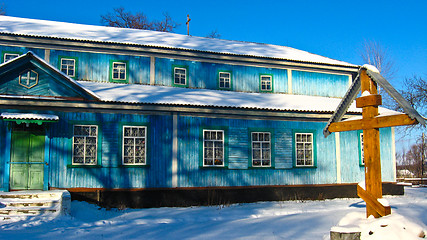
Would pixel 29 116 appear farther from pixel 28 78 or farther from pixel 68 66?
pixel 68 66

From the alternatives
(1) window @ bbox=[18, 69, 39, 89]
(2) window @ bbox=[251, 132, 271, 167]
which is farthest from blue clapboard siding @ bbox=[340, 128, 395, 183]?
(1) window @ bbox=[18, 69, 39, 89]

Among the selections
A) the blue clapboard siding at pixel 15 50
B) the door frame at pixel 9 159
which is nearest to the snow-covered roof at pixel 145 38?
the blue clapboard siding at pixel 15 50

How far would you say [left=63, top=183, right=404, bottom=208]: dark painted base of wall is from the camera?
44.2 ft

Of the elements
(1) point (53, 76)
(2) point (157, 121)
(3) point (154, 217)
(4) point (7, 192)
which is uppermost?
(1) point (53, 76)

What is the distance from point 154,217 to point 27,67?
658 cm

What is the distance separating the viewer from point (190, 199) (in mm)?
14430

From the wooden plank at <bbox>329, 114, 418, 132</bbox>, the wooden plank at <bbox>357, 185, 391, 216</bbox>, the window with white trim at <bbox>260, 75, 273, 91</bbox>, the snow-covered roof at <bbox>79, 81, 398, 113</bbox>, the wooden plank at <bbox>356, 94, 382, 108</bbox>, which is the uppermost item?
the window with white trim at <bbox>260, 75, 273, 91</bbox>

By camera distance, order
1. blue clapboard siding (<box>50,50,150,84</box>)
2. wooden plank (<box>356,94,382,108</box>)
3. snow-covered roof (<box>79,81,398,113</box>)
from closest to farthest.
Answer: wooden plank (<box>356,94,382,108</box>) → snow-covered roof (<box>79,81,398,113</box>) → blue clapboard siding (<box>50,50,150,84</box>)

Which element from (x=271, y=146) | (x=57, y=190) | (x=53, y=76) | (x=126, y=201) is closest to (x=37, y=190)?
(x=57, y=190)

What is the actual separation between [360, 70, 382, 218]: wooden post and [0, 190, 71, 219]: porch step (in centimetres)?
833

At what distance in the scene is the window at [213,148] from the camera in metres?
15.0

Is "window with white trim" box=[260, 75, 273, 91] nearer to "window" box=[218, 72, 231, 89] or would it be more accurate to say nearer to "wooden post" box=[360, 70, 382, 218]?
"window" box=[218, 72, 231, 89]

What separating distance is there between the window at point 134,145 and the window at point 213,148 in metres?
2.33

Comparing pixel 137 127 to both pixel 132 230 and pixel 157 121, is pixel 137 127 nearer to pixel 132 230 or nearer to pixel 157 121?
pixel 157 121
